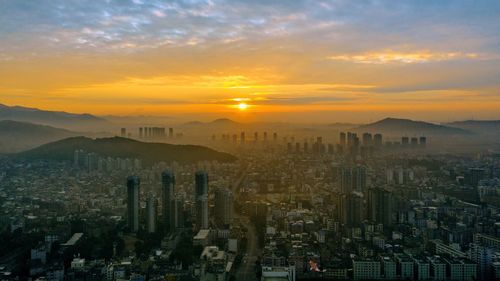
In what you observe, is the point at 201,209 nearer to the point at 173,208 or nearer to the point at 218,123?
the point at 173,208

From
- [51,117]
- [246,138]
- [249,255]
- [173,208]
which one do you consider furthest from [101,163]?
[249,255]

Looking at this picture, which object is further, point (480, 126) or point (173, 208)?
point (480, 126)

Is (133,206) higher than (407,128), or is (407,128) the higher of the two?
(407,128)

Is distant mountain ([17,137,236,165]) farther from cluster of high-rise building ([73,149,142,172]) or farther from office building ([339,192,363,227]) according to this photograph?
office building ([339,192,363,227])

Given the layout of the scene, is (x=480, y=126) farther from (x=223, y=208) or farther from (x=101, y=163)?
(x=101, y=163)

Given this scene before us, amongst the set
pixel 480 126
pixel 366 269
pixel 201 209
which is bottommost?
pixel 366 269

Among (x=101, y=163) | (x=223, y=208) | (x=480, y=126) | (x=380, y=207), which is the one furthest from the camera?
(x=480, y=126)

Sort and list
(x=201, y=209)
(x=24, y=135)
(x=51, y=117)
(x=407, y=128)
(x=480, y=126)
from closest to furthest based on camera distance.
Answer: (x=201, y=209), (x=24, y=135), (x=51, y=117), (x=480, y=126), (x=407, y=128)
